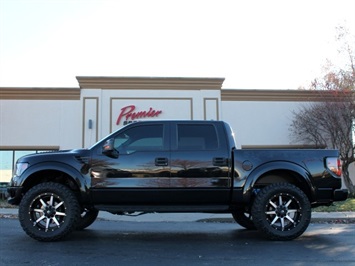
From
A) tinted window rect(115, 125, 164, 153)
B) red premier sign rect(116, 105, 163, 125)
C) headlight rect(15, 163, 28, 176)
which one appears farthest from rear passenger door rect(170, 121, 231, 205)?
red premier sign rect(116, 105, 163, 125)

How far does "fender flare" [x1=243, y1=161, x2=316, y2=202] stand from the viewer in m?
6.76

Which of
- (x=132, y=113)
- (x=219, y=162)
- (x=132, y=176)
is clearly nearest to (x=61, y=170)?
(x=132, y=176)

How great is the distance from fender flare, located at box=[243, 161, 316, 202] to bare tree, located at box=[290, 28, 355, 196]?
39.2ft

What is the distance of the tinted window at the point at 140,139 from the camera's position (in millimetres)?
6918

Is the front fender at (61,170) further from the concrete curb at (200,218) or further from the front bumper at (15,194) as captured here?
the concrete curb at (200,218)

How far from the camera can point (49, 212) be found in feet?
21.9

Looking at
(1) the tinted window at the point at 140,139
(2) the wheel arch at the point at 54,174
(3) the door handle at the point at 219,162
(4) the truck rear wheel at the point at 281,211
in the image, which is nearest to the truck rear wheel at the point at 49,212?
(2) the wheel arch at the point at 54,174

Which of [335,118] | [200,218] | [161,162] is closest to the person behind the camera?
[161,162]

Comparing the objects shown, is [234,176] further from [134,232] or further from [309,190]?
[134,232]

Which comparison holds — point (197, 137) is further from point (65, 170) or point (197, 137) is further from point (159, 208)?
point (65, 170)

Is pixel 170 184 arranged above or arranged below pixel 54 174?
below

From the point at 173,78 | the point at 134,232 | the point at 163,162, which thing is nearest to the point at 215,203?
the point at 163,162

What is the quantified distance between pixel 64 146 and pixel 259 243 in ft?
44.8

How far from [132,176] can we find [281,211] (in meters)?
2.55
